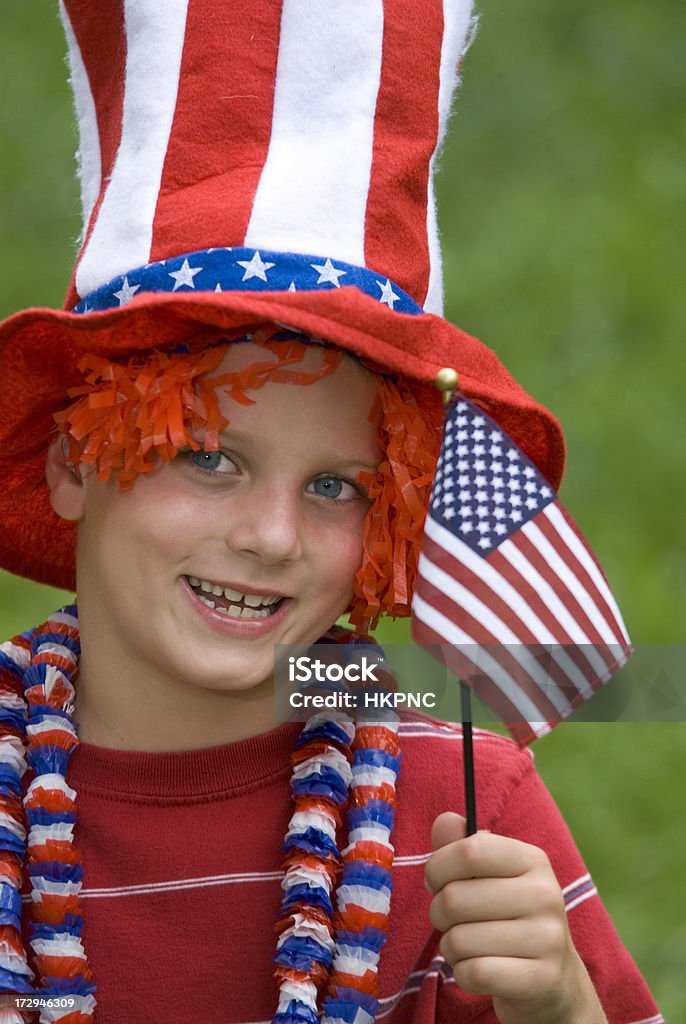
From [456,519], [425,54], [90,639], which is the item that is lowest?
[90,639]

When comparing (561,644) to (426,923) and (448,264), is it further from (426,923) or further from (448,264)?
(448,264)

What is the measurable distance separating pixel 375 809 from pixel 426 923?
0.19m

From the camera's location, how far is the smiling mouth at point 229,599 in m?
2.31

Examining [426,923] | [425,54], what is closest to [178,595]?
[426,923]

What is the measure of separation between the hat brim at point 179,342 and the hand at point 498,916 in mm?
595

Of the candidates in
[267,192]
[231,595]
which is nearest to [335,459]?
[231,595]

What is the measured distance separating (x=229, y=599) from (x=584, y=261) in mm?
3732

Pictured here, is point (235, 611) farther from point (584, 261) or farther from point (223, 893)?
point (584, 261)

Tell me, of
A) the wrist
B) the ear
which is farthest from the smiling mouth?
the wrist

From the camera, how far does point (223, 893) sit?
2.45m

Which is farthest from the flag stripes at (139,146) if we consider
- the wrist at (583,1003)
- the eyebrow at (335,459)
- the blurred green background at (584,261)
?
the blurred green background at (584,261)

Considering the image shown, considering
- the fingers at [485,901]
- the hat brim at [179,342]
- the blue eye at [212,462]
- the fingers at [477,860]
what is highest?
the hat brim at [179,342]

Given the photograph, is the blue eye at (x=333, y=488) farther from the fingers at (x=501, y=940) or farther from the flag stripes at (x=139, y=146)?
the fingers at (x=501, y=940)

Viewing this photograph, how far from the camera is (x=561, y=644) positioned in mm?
2088
